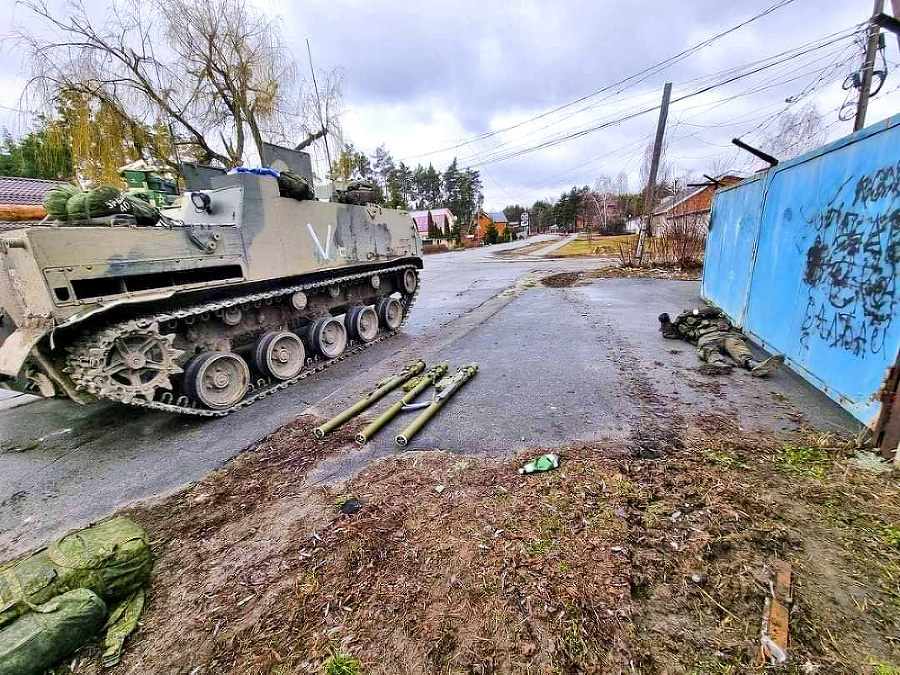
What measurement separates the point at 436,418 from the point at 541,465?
136 centimetres

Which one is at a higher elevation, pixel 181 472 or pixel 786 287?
pixel 786 287

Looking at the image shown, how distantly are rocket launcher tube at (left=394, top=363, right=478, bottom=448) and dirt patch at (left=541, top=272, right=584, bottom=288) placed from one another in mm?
9571

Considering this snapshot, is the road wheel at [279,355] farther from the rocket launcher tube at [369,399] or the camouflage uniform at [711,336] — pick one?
the camouflage uniform at [711,336]

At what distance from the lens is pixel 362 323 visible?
728cm

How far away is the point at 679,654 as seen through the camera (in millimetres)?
1711

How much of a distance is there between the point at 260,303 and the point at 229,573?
3763 mm

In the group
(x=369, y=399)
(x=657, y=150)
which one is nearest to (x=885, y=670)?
(x=369, y=399)

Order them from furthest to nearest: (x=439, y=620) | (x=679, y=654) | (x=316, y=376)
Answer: (x=316, y=376) → (x=439, y=620) → (x=679, y=654)

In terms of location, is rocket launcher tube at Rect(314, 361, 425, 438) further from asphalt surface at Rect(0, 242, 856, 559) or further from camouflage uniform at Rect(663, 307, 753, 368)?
camouflage uniform at Rect(663, 307, 753, 368)

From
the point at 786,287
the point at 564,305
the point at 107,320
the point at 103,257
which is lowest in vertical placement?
the point at 564,305

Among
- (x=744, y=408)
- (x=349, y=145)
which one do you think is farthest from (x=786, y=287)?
(x=349, y=145)

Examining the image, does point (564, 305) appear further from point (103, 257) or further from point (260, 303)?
point (103, 257)

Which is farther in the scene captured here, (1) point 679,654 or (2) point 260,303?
(2) point 260,303

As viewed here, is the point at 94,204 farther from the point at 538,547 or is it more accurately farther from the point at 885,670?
the point at 885,670
